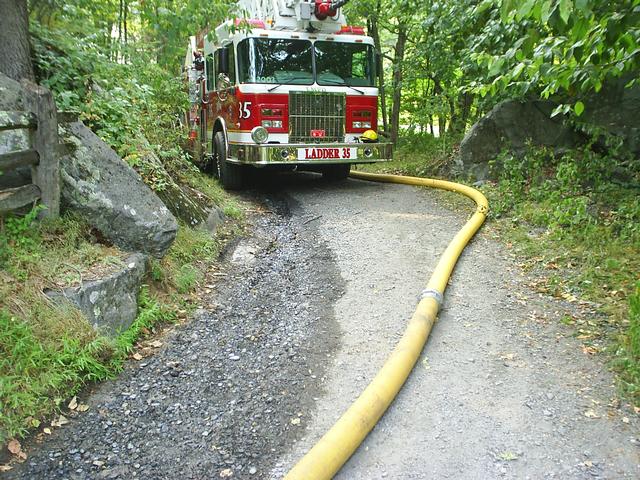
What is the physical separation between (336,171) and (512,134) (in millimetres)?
3391

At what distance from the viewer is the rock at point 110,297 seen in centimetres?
396

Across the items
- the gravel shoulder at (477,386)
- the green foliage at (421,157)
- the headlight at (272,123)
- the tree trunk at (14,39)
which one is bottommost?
the gravel shoulder at (477,386)

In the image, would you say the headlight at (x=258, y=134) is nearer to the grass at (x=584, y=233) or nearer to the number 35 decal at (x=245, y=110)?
the number 35 decal at (x=245, y=110)

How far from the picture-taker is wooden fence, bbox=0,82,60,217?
4102mm

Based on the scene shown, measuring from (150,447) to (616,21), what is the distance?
374 cm

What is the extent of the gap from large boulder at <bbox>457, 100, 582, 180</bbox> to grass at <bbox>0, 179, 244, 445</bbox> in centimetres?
572

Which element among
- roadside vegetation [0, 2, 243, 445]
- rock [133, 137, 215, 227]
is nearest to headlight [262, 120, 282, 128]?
roadside vegetation [0, 2, 243, 445]

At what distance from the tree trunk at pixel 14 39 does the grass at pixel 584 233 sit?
5.33 metres

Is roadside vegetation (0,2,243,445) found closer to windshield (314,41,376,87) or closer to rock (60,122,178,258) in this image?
rock (60,122,178,258)

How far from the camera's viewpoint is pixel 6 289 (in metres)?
3.74

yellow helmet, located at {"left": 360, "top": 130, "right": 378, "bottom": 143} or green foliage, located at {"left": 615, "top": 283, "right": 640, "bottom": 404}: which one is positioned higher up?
yellow helmet, located at {"left": 360, "top": 130, "right": 378, "bottom": 143}

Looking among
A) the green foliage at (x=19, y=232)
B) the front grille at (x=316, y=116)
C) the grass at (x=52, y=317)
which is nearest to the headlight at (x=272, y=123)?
the front grille at (x=316, y=116)

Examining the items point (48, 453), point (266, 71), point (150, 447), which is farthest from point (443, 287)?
point (266, 71)

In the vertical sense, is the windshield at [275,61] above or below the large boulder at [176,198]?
above
